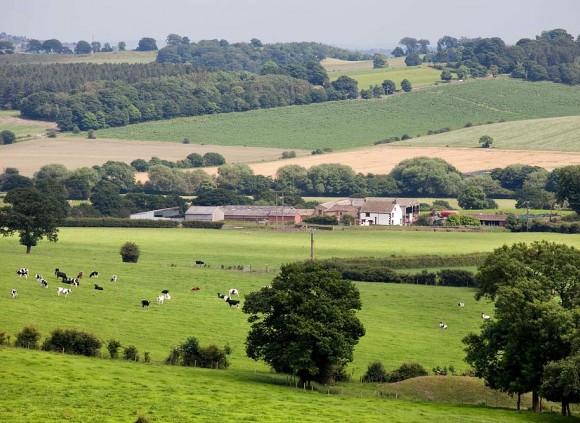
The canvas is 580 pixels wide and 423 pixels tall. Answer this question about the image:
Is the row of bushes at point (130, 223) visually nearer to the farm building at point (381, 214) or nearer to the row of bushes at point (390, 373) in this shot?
the farm building at point (381, 214)

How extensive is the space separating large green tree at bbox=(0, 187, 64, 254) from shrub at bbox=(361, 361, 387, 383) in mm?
43651

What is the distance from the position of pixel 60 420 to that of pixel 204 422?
16.4 ft

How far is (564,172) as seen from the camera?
13038cm

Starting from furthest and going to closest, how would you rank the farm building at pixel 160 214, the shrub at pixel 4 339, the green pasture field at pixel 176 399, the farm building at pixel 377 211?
the farm building at pixel 160 214
the farm building at pixel 377 211
the shrub at pixel 4 339
the green pasture field at pixel 176 399

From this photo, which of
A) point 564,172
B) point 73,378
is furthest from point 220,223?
point 73,378

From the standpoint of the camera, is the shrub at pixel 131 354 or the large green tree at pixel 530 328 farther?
the shrub at pixel 131 354

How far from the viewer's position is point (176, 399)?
49188mm

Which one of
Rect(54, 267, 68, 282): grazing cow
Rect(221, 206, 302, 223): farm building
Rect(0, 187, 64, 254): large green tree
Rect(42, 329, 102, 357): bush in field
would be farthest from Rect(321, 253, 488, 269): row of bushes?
Rect(42, 329, 102, 357): bush in field

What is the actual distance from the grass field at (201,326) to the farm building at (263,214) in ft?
51.2

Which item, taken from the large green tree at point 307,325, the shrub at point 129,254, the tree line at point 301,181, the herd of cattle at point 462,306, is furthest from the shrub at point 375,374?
the tree line at point 301,181

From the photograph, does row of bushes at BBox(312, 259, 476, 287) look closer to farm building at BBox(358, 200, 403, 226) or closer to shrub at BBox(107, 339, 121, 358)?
shrub at BBox(107, 339, 121, 358)

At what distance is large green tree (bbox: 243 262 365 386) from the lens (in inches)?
2248

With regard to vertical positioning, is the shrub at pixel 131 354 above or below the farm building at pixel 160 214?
below

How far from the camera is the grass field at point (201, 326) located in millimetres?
48812
